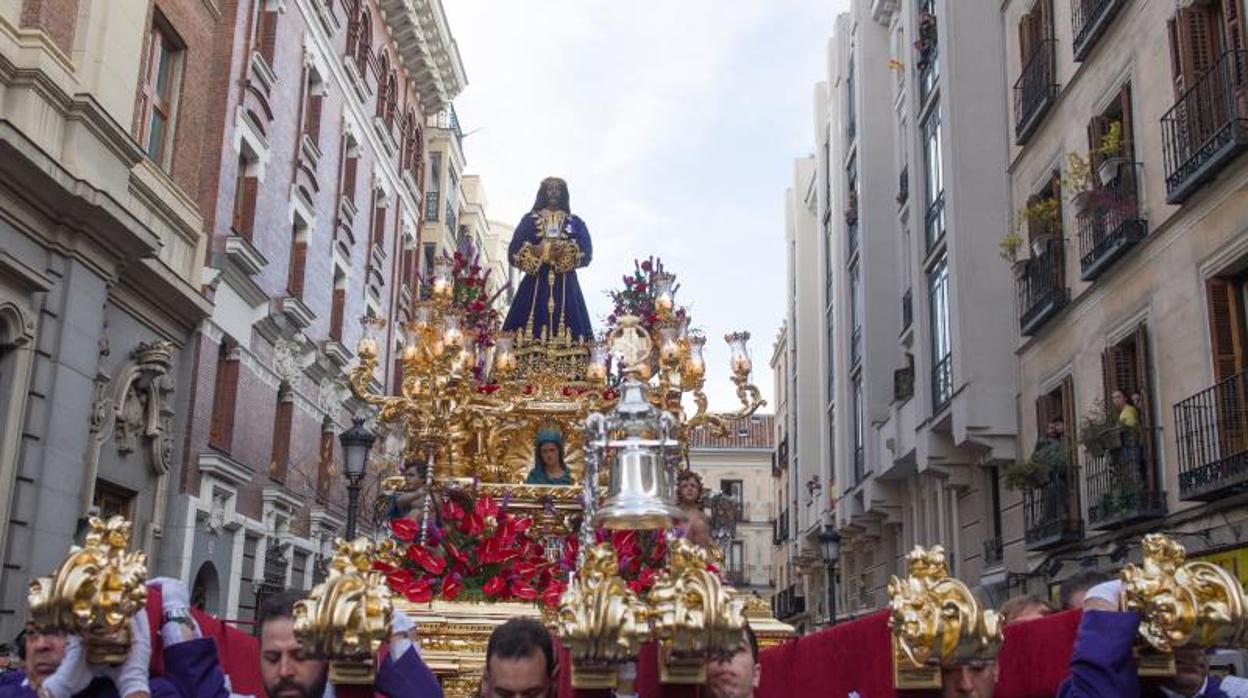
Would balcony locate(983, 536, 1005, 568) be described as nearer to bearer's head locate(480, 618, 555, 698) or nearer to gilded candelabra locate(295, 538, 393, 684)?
bearer's head locate(480, 618, 555, 698)

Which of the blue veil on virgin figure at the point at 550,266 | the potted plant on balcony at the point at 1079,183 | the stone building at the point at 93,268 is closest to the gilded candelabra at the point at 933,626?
the blue veil on virgin figure at the point at 550,266

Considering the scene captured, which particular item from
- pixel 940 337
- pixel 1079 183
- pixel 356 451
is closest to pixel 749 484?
pixel 940 337

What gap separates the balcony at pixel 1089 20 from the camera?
15.4m

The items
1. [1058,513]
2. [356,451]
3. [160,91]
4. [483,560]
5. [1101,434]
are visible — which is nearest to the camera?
[483,560]

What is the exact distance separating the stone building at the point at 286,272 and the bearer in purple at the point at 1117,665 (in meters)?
17.0

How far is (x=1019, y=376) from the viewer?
770 inches

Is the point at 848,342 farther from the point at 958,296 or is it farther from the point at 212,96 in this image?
the point at 212,96

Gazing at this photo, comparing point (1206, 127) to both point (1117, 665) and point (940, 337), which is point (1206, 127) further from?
point (1117, 665)

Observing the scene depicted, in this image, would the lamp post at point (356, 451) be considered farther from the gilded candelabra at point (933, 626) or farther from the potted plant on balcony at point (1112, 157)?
the gilded candelabra at point (933, 626)

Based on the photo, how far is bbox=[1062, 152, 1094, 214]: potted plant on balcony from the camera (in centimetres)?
1540

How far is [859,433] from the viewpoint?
3009 centimetres

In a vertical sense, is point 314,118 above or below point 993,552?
above

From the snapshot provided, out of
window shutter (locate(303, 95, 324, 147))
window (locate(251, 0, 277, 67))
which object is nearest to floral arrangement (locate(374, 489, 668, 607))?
window (locate(251, 0, 277, 67))

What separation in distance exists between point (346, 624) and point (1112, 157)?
14603 millimetres
